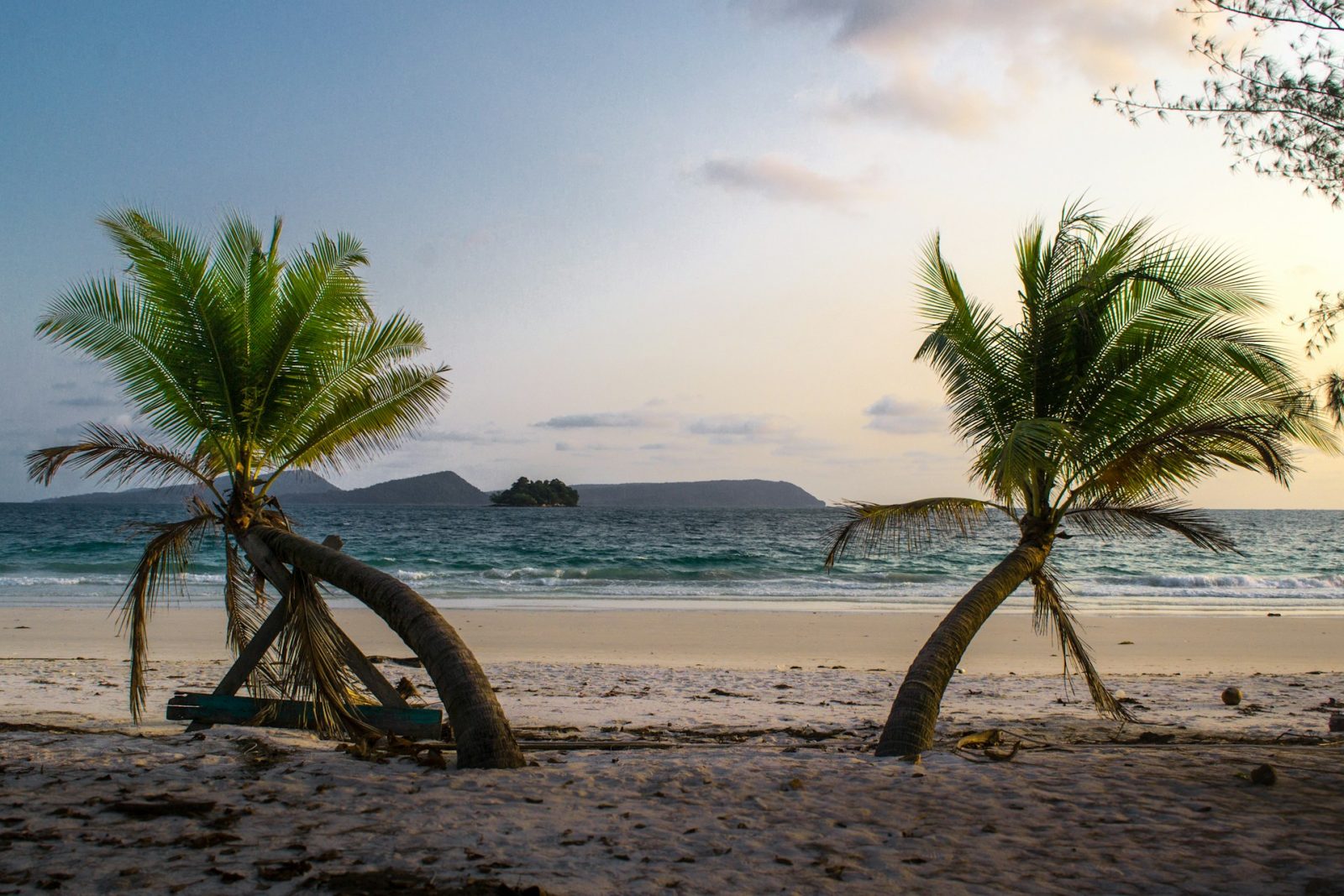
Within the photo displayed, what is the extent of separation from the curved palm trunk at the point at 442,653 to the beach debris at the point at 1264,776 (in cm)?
403

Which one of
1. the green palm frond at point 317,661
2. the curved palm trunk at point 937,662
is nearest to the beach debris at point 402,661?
the green palm frond at point 317,661

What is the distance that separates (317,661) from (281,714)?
2.54 feet

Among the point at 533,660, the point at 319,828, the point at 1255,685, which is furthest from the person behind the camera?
the point at 533,660

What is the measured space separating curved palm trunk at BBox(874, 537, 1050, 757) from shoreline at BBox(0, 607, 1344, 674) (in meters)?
5.63

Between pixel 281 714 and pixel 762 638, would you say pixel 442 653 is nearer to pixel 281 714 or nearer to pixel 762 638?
pixel 281 714

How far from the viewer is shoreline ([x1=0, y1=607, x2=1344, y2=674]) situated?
1263cm

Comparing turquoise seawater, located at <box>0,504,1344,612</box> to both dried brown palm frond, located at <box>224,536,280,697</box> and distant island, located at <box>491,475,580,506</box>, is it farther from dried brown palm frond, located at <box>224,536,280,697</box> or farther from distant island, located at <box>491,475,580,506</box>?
distant island, located at <box>491,475,580,506</box>

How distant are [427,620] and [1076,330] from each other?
Answer: 213 inches

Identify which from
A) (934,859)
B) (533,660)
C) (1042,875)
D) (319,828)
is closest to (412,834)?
(319,828)

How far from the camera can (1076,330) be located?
711 centimetres

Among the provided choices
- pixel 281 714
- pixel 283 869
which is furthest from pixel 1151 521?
pixel 281 714

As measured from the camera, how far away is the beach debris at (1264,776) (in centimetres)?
473

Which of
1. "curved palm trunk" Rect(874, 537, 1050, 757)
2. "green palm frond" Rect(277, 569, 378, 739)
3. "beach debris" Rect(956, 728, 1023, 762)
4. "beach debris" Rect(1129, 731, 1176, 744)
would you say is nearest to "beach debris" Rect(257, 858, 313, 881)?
"green palm frond" Rect(277, 569, 378, 739)

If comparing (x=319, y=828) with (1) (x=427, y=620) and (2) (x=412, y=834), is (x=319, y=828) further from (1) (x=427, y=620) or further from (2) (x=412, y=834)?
(1) (x=427, y=620)
